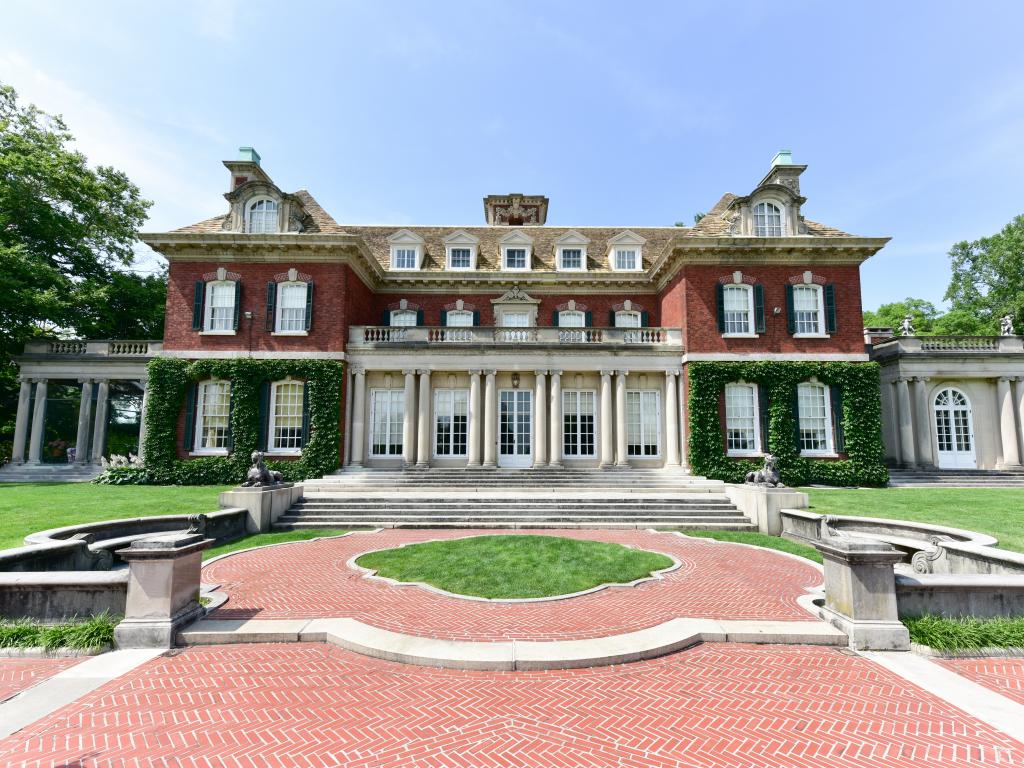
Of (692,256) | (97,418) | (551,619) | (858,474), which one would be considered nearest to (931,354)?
(858,474)

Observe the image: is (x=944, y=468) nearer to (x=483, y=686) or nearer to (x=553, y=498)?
(x=553, y=498)

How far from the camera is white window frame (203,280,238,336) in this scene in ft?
75.0

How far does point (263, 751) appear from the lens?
4156 mm

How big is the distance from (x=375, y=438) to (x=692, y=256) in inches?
682

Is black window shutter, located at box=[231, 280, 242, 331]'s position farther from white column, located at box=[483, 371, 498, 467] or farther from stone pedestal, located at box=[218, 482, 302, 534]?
white column, located at box=[483, 371, 498, 467]

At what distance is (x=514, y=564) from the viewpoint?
966 cm

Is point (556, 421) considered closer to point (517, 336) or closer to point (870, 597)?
point (517, 336)

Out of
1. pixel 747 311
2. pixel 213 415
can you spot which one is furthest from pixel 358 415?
pixel 747 311

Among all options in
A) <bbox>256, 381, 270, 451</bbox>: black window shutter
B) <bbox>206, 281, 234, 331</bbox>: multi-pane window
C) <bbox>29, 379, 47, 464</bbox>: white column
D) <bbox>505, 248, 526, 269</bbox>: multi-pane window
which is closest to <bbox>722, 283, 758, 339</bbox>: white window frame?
<bbox>505, 248, 526, 269</bbox>: multi-pane window

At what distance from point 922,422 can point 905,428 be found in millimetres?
835

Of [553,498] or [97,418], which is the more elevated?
[97,418]

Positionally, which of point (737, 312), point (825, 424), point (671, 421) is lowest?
point (825, 424)

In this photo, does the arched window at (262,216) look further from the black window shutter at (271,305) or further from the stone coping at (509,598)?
the stone coping at (509,598)

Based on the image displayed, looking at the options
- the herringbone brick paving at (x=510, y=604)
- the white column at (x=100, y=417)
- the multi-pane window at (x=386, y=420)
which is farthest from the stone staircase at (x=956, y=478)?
the white column at (x=100, y=417)
